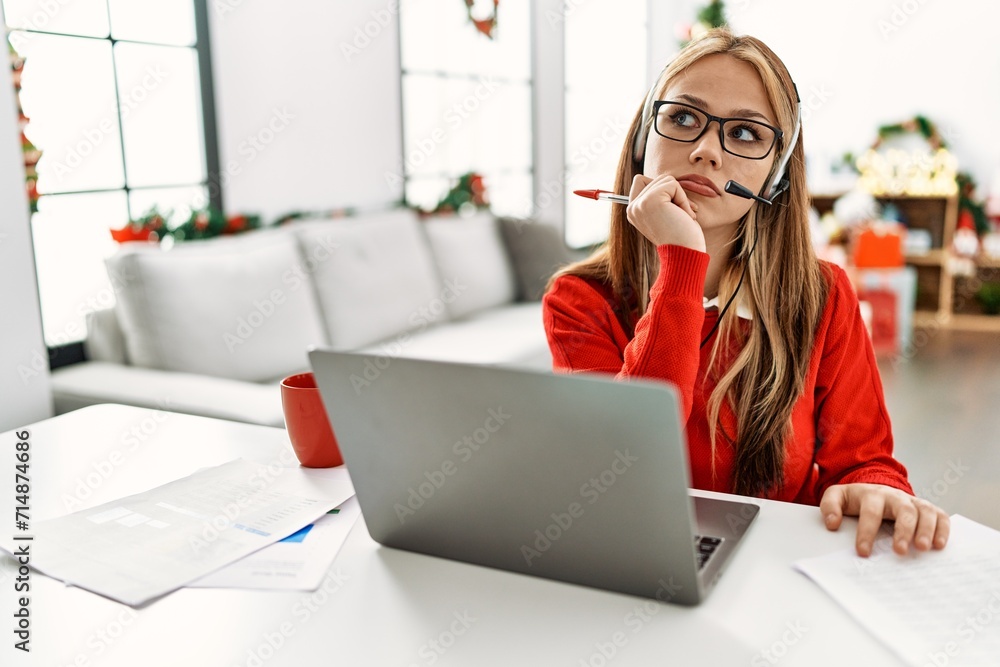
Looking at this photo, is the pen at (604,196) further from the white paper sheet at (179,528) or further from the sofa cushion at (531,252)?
the sofa cushion at (531,252)

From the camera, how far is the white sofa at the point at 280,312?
2273 millimetres

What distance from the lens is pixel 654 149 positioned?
126 cm

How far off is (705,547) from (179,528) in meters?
0.55

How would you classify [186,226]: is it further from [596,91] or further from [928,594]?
[596,91]

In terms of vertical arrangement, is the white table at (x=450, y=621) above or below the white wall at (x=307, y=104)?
below

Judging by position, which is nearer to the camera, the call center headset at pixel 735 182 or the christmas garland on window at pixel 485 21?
the call center headset at pixel 735 182

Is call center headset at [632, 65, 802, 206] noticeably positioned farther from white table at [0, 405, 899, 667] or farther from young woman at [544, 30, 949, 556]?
white table at [0, 405, 899, 667]

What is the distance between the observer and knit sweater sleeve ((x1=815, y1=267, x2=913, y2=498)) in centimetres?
118

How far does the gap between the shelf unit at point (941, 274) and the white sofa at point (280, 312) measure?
3.09 metres

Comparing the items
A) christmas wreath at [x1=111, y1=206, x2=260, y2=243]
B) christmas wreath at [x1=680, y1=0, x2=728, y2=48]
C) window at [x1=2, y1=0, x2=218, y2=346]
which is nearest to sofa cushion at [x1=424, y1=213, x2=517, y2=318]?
christmas wreath at [x1=111, y1=206, x2=260, y2=243]

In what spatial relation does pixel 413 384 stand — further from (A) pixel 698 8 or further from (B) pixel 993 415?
(A) pixel 698 8

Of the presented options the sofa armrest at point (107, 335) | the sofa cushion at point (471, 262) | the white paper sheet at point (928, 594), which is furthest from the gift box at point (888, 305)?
the white paper sheet at point (928, 594)

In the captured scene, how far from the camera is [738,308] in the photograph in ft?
4.28

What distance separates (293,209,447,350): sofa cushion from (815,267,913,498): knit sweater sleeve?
1.93 m
